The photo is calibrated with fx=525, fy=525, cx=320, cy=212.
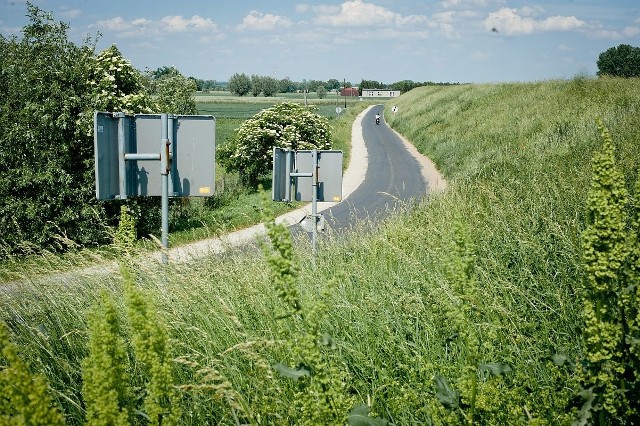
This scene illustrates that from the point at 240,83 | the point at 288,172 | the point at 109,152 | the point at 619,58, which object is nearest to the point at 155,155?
the point at 109,152

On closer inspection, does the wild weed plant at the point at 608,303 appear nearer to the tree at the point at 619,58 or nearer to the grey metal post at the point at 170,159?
the grey metal post at the point at 170,159

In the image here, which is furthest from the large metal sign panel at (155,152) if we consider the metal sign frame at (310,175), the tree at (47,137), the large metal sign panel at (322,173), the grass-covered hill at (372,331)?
the tree at (47,137)

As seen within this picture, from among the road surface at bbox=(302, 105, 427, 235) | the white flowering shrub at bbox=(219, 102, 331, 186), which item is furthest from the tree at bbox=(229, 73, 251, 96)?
the white flowering shrub at bbox=(219, 102, 331, 186)

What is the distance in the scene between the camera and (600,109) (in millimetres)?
20922

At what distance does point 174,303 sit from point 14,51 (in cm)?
1328

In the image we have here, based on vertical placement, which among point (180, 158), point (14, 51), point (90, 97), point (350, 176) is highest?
point (14, 51)

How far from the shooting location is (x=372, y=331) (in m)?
3.87

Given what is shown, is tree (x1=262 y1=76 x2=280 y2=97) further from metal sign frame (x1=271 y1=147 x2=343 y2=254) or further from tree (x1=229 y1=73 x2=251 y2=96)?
metal sign frame (x1=271 y1=147 x2=343 y2=254)

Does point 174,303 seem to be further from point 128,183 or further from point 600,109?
point 600,109

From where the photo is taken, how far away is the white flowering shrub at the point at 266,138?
26.6m

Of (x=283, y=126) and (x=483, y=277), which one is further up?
(x=283, y=126)

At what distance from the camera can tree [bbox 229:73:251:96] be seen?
14400cm

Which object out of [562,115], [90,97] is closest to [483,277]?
[90,97]

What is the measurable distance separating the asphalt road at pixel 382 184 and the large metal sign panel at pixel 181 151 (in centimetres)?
689
